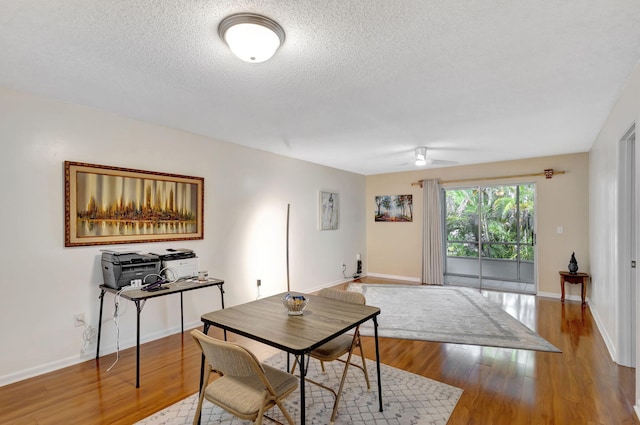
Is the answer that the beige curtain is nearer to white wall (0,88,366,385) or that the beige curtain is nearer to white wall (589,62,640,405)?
white wall (589,62,640,405)

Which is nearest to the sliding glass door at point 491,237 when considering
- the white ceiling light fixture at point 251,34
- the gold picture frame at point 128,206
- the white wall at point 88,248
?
the white wall at point 88,248

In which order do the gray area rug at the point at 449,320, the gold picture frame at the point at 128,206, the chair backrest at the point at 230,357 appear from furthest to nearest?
the gray area rug at the point at 449,320 → the gold picture frame at the point at 128,206 → the chair backrest at the point at 230,357

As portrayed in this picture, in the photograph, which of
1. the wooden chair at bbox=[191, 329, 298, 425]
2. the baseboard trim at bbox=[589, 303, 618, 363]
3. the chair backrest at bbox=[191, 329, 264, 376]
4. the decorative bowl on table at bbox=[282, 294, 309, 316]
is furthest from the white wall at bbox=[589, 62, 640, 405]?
the chair backrest at bbox=[191, 329, 264, 376]

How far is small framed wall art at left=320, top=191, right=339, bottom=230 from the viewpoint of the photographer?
5.98 metres

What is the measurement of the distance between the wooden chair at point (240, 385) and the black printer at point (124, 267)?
164 centimetres

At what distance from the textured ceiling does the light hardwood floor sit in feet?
7.77

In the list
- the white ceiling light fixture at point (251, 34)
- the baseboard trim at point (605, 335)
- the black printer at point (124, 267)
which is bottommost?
the baseboard trim at point (605, 335)

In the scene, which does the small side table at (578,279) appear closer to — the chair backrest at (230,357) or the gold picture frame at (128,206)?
the chair backrest at (230,357)

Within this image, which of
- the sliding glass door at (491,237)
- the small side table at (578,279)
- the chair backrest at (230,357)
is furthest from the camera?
the sliding glass door at (491,237)

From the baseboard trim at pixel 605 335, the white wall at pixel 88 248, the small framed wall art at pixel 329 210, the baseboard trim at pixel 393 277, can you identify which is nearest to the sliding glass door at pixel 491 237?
the baseboard trim at pixel 393 277

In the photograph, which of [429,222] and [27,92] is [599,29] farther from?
[429,222]

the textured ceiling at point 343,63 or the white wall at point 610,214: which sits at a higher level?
the textured ceiling at point 343,63

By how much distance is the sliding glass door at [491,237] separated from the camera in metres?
5.72

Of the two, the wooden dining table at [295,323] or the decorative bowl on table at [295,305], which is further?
the decorative bowl on table at [295,305]
